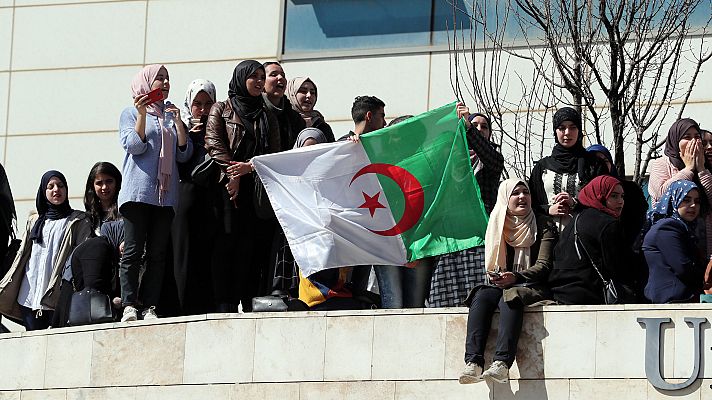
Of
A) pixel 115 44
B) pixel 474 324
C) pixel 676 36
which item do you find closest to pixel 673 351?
pixel 474 324

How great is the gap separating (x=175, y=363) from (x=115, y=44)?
7.01 metres

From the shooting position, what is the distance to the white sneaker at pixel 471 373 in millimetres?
16562

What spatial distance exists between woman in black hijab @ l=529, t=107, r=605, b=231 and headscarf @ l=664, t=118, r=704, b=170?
58cm

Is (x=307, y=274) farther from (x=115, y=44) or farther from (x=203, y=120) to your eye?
(x=115, y=44)

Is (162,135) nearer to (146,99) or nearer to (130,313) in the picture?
(146,99)

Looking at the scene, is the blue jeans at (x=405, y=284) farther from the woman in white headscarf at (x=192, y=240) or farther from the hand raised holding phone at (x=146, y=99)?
the hand raised holding phone at (x=146, y=99)

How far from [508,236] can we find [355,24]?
6.64m

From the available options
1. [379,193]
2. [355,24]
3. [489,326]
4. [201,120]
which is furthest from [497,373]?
[355,24]

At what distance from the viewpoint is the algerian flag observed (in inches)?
707

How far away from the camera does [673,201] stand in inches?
672

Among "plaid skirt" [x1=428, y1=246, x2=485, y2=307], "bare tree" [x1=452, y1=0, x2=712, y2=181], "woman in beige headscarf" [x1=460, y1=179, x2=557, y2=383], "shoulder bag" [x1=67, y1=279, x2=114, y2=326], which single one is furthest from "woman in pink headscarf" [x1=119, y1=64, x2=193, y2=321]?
"bare tree" [x1=452, y1=0, x2=712, y2=181]

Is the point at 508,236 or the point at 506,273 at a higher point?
the point at 508,236

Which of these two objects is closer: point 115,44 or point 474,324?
point 474,324

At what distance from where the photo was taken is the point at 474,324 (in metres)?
16.7
